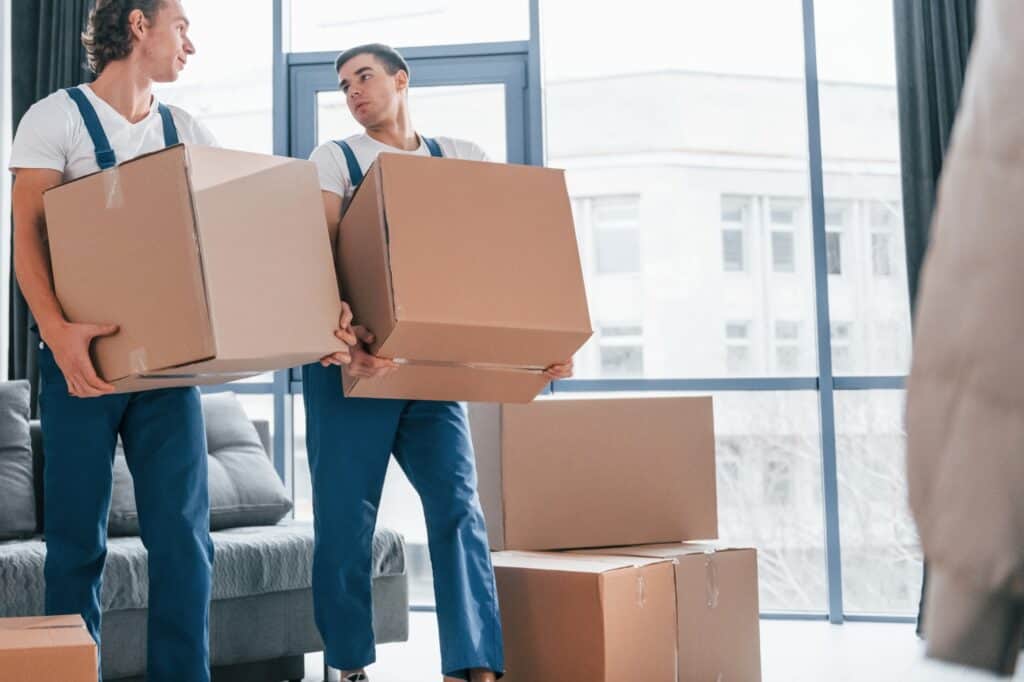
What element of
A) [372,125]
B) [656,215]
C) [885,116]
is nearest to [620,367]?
[656,215]

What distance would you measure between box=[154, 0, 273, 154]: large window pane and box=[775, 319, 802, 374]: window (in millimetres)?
1988

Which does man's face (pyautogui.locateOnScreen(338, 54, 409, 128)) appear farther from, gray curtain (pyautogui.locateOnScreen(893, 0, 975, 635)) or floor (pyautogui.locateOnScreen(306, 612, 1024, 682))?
gray curtain (pyautogui.locateOnScreen(893, 0, 975, 635))

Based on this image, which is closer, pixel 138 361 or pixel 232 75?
pixel 138 361

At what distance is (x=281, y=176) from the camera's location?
183 centimetres

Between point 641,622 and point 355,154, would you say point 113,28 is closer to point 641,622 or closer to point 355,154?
point 355,154

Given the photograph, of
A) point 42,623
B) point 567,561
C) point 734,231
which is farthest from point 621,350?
point 42,623

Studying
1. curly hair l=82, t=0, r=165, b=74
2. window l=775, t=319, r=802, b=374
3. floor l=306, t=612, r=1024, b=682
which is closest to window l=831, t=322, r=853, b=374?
→ window l=775, t=319, r=802, b=374

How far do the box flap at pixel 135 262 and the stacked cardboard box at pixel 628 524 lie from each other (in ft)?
3.02

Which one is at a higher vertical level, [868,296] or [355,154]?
[355,154]

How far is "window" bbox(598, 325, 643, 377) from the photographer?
3.92 meters

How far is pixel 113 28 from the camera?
6.28 ft

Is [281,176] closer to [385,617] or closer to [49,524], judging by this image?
[49,524]

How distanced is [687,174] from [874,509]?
1314 millimetres

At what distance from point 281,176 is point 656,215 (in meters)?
2.30
